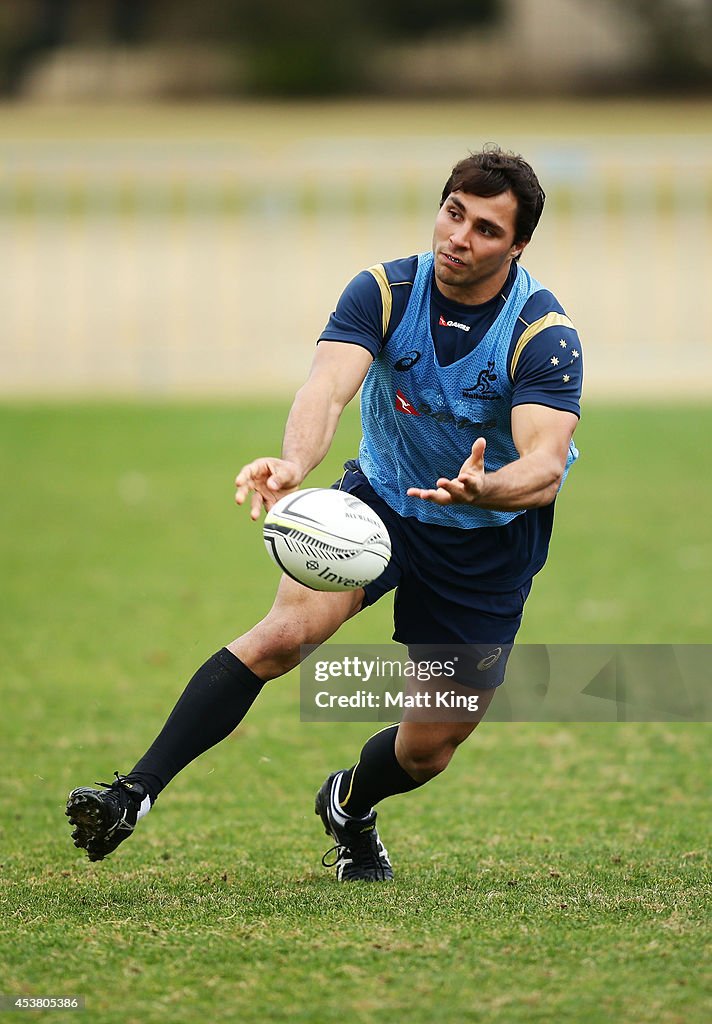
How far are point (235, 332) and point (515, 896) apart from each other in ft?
48.5

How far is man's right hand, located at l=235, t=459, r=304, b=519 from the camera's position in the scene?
13.2ft

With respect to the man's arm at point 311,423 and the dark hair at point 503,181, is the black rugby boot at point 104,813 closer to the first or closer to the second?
the man's arm at point 311,423

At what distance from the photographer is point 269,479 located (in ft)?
13.2

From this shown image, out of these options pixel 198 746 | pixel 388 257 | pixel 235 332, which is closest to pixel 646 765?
pixel 198 746

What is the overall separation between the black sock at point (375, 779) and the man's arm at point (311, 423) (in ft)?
3.61

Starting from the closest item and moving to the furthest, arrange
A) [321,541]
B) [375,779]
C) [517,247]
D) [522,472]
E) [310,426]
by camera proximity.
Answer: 1. [321,541]
2. [522,472]
3. [310,426]
4. [517,247]
5. [375,779]

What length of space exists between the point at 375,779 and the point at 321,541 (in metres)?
1.20

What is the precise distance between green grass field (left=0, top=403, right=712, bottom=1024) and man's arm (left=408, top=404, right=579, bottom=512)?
119 cm

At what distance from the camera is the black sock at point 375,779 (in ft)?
15.8

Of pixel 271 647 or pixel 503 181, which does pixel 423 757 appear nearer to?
pixel 271 647

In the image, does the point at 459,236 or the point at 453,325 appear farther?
the point at 453,325

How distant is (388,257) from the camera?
20812mm

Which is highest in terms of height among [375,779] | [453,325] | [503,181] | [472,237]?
[503,181]

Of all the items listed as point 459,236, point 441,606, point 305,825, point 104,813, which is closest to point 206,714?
point 104,813
